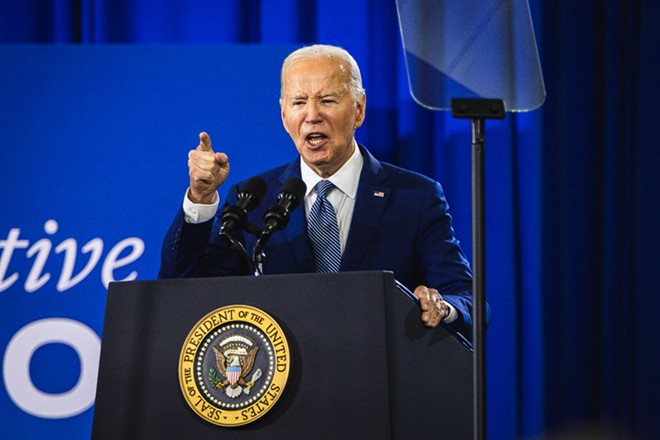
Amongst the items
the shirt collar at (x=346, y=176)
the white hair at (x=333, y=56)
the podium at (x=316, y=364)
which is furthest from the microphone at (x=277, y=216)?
the white hair at (x=333, y=56)

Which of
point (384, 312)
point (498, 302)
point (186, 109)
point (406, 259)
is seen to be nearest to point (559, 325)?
point (498, 302)

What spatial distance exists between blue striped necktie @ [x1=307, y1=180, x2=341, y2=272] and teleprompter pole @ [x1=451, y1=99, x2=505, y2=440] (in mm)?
862

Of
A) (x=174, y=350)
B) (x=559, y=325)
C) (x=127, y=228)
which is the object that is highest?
(x=127, y=228)

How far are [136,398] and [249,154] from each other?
1.45m

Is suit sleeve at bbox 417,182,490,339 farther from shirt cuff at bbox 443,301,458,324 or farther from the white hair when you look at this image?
the white hair

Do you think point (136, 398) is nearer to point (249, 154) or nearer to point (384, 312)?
point (384, 312)

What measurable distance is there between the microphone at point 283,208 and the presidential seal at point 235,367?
0.63ft

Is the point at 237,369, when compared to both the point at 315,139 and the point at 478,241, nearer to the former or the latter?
the point at 478,241

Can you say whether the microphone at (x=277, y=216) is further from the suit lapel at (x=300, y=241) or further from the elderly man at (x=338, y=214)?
the suit lapel at (x=300, y=241)

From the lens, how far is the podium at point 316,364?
4.63 ft

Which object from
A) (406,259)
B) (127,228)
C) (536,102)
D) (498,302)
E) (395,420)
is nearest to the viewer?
(395,420)

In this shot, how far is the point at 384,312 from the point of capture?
145cm

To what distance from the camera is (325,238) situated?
2.16 metres

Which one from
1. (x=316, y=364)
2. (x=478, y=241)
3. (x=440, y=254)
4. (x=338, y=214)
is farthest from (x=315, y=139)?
(x=478, y=241)
